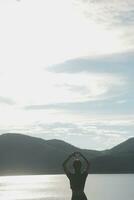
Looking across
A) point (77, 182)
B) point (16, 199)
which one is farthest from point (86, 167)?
point (16, 199)

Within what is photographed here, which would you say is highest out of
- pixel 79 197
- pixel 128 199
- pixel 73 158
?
pixel 128 199

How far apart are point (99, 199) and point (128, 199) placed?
819 cm

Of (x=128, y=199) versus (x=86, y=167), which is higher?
(x=128, y=199)

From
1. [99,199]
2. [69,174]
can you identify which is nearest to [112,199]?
[99,199]

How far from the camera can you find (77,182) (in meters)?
13.6

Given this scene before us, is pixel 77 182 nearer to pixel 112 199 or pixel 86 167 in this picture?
pixel 86 167

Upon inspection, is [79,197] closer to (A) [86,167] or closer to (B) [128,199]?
(A) [86,167]

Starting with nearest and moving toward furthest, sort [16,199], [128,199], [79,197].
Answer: [79,197] < [128,199] < [16,199]

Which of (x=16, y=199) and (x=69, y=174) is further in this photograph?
(x=16, y=199)

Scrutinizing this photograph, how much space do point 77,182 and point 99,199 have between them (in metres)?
142

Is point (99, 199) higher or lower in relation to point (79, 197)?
higher

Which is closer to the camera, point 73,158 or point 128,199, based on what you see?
point 73,158

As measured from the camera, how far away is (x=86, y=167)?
1366 centimetres

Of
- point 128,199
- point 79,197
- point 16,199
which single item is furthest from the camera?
point 16,199
